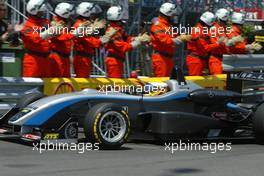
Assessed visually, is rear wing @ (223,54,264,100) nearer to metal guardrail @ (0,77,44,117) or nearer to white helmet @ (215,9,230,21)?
white helmet @ (215,9,230,21)

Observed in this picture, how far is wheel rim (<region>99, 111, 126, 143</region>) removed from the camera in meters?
7.56

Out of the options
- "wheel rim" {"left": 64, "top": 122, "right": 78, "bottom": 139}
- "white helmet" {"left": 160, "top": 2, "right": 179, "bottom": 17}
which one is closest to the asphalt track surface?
"wheel rim" {"left": 64, "top": 122, "right": 78, "bottom": 139}

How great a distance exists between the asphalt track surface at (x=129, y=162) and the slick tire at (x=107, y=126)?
0.49ft

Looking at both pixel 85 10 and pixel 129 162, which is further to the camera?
pixel 85 10

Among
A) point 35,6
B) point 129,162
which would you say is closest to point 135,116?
point 129,162

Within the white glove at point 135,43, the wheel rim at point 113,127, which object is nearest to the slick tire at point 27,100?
the wheel rim at point 113,127

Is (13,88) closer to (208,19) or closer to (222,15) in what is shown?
(208,19)

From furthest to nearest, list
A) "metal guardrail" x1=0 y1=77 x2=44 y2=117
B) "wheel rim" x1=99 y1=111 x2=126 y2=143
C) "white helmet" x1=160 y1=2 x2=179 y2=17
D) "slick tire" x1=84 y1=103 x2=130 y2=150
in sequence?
"white helmet" x1=160 y1=2 x2=179 y2=17 → "metal guardrail" x1=0 y1=77 x2=44 y2=117 → "wheel rim" x1=99 y1=111 x2=126 y2=143 → "slick tire" x1=84 y1=103 x2=130 y2=150

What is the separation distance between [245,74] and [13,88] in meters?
3.52

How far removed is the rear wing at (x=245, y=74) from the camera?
9.20 m

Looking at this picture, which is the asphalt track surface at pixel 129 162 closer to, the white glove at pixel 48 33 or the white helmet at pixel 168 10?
the white glove at pixel 48 33

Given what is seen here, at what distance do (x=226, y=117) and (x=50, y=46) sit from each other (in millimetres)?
3652

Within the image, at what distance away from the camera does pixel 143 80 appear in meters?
9.95

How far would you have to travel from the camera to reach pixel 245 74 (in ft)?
30.7
